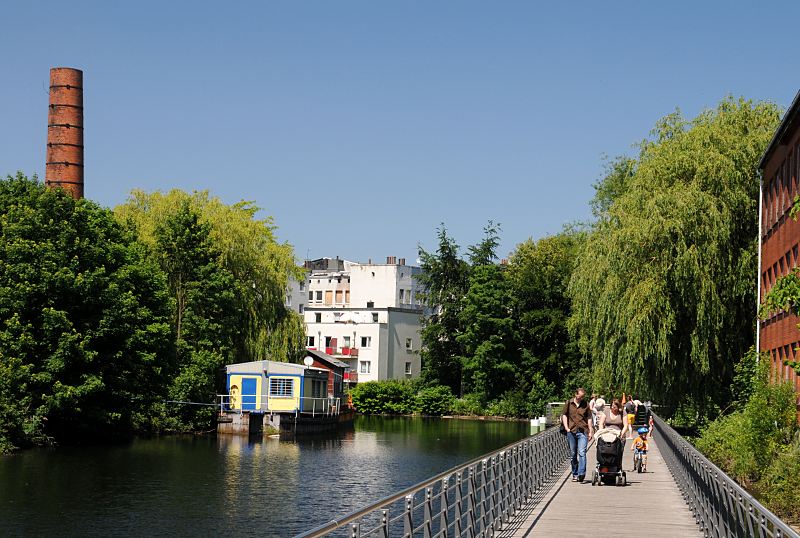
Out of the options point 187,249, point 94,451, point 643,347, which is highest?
point 187,249

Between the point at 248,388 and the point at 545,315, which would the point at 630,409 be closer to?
the point at 248,388

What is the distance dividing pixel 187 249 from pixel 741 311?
3101 centimetres

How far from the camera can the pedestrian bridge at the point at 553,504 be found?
33.1 feet

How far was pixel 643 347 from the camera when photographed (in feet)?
139

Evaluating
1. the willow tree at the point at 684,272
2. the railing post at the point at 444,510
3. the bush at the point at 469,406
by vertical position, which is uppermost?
the willow tree at the point at 684,272

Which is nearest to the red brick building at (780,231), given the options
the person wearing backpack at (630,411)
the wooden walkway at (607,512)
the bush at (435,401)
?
the person wearing backpack at (630,411)

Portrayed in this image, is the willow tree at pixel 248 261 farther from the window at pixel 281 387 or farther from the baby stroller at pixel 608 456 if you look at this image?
the baby stroller at pixel 608 456

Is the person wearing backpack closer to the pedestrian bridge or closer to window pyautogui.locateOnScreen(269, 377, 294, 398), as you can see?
the pedestrian bridge

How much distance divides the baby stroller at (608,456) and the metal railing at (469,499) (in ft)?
3.52

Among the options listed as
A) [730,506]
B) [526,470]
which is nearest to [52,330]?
[526,470]

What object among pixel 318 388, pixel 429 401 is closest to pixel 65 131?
pixel 318 388

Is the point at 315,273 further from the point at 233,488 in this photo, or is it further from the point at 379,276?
the point at 233,488

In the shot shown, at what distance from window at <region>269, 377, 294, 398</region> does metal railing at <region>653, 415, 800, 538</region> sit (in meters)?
45.9

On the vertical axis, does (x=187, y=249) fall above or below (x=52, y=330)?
above
